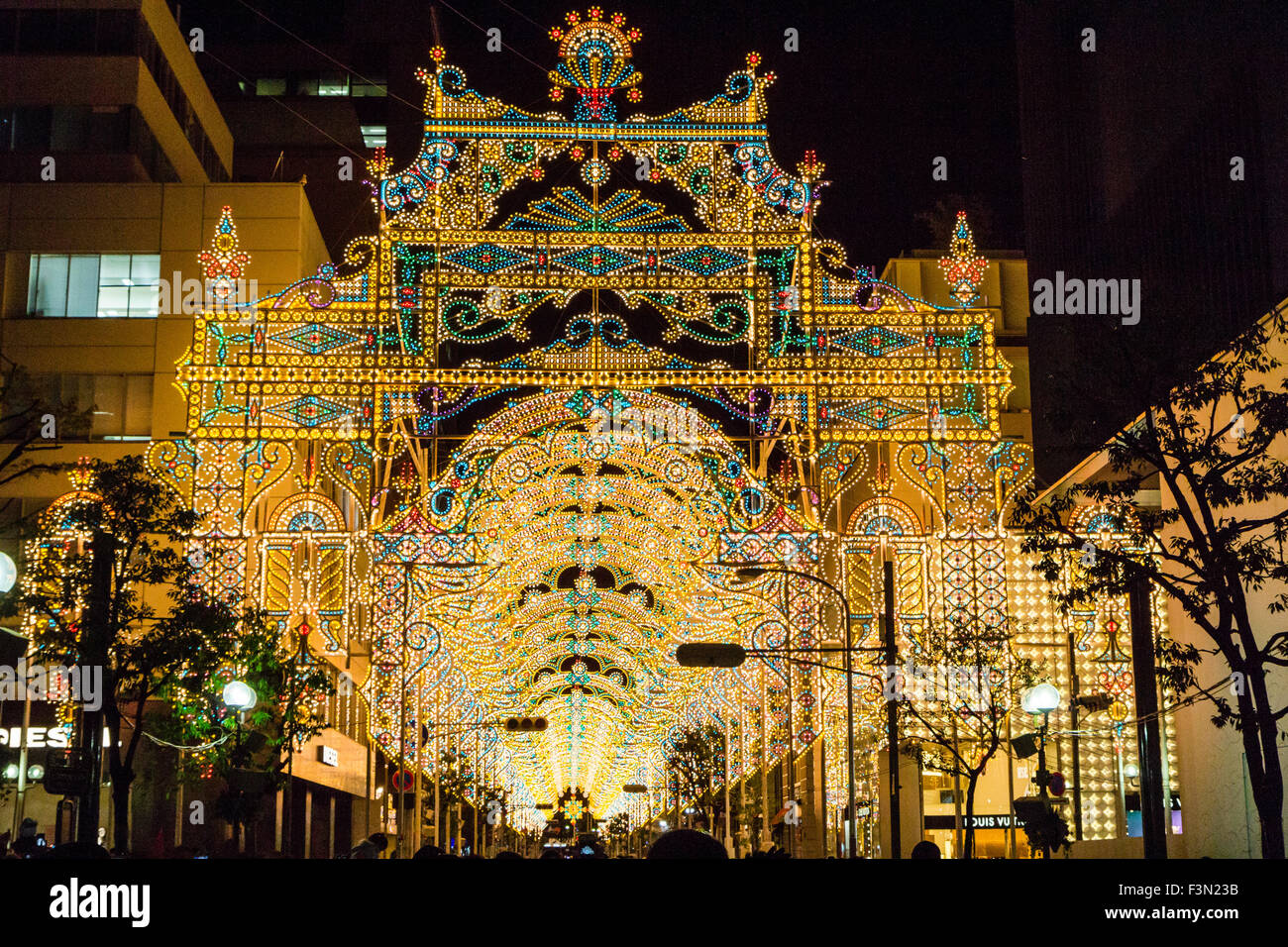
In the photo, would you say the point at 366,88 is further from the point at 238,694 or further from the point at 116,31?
the point at 238,694

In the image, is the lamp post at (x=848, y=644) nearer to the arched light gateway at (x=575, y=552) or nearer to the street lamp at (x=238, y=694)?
the arched light gateway at (x=575, y=552)

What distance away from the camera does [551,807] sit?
10819 centimetres

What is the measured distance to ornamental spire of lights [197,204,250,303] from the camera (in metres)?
27.1

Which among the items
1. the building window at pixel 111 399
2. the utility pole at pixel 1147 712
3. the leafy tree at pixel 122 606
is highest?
the building window at pixel 111 399

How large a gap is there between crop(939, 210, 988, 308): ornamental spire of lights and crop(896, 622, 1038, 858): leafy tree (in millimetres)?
5781

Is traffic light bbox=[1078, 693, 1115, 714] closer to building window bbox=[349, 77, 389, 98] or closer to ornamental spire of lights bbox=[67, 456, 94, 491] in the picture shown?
ornamental spire of lights bbox=[67, 456, 94, 491]

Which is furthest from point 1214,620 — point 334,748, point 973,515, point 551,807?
point 551,807

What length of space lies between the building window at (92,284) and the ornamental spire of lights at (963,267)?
27568 millimetres

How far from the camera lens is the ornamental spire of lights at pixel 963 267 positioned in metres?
27.3

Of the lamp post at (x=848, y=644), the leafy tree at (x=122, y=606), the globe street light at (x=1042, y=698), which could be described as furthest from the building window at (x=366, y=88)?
Result: the globe street light at (x=1042, y=698)

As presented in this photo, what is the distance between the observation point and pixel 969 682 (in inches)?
1154

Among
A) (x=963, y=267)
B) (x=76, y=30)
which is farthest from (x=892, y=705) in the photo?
A: (x=76, y=30)

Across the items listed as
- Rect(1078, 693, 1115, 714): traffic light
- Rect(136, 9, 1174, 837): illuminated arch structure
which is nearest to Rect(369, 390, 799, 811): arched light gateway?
Rect(136, 9, 1174, 837): illuminated arch structure
